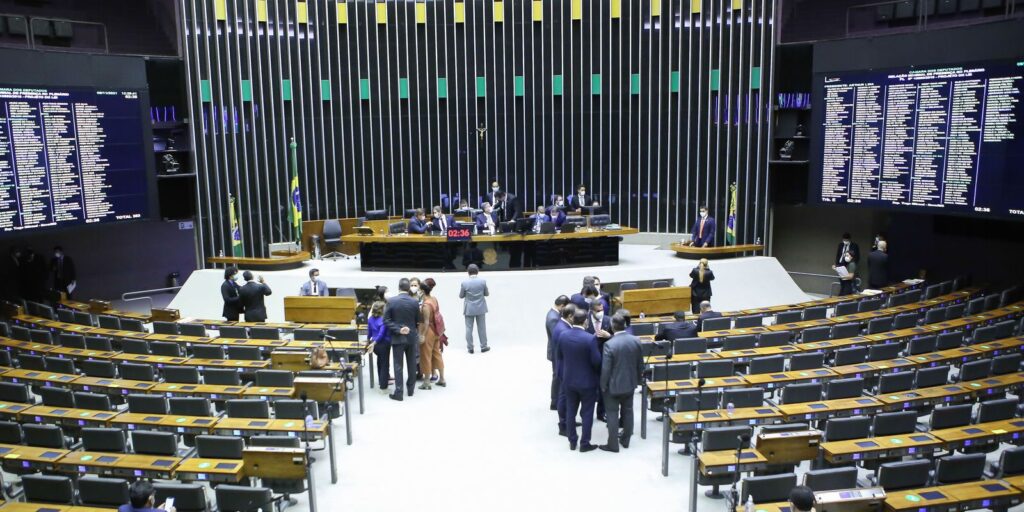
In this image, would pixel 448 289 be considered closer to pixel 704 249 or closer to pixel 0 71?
pixel 704 249

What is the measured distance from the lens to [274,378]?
7938mm

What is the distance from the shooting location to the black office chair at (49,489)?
5617mm

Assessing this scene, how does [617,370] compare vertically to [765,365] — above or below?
above

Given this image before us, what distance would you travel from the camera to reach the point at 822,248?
16672 mm

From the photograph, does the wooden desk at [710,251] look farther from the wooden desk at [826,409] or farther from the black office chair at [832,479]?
the black office chair at [832,479]

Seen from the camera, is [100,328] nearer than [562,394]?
No

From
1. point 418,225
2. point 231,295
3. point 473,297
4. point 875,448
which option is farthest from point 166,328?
point 875,448

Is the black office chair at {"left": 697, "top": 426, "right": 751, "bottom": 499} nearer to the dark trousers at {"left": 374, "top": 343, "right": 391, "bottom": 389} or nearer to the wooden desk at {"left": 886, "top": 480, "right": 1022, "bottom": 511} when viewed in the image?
the wooden desk at {"left": 886, "top": 480, "right": 1022, "bottom": 511}

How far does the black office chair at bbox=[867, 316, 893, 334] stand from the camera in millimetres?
9883

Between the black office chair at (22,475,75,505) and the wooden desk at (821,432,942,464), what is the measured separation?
577 cm

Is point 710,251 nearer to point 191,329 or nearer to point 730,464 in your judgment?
point 730,464

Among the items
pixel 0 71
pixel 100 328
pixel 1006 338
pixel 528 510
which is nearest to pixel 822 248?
pixel 1006 338

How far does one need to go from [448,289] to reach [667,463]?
6632 mm

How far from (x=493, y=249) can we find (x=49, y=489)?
868 centimetres
